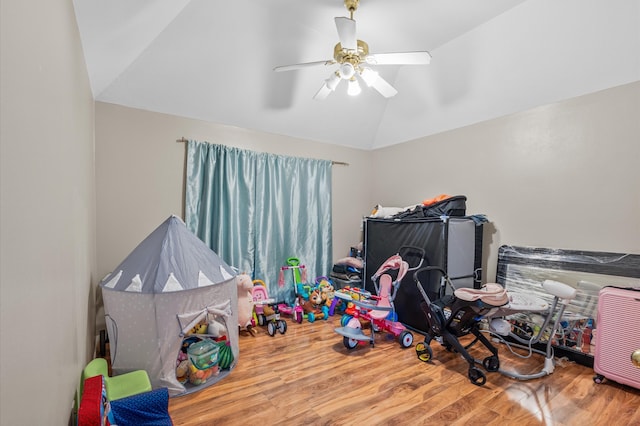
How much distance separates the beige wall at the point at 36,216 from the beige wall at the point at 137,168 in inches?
68.5

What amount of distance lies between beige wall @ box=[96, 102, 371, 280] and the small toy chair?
1.39 metres

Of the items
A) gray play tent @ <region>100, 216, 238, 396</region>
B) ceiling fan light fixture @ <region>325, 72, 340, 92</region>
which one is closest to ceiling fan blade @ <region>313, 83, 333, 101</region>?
ceiling fan light fixture @ <region>325, 72, 340, 92</region>

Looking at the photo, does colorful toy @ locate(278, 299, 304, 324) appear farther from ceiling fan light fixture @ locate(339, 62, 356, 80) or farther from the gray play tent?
ceiling fan light fixture @ locate(339, 62, 356, 80)

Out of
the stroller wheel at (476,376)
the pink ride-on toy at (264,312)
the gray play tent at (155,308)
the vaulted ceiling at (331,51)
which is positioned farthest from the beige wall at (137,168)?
the stroller wheel at (476,376)

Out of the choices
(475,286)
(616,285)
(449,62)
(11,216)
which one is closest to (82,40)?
(11,216)

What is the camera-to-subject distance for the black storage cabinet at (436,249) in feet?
10.3

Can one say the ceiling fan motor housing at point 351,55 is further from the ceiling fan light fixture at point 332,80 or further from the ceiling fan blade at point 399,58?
the ceiling fan light fixture at point 332,80

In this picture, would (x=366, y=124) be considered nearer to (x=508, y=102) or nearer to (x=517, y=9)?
(x=508, y=102)

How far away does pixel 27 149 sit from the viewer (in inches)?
30.8

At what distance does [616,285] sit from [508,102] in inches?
76.8

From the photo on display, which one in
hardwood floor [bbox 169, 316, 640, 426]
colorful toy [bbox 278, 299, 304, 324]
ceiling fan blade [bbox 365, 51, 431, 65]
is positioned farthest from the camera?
colorful toy [bbox 278, 299, 304, 324]

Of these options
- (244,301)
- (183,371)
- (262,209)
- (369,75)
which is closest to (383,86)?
(369,75)

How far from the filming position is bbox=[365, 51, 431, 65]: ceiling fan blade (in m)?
2.34

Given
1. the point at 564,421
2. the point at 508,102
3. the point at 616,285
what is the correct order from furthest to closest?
1. the point at 508,102
2. the point at 616,285
3. the point at 564,421
